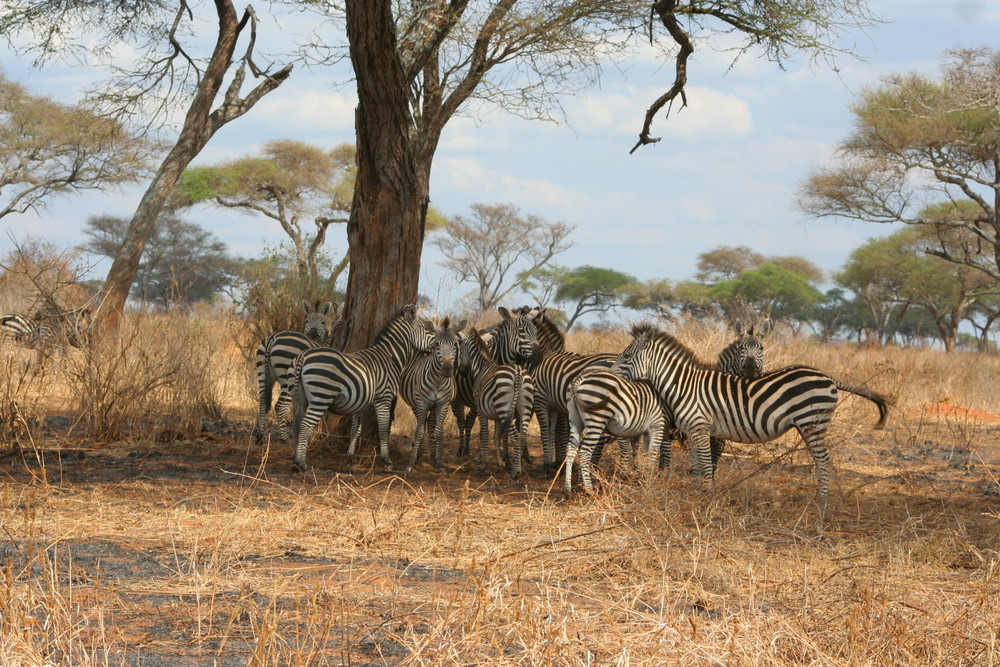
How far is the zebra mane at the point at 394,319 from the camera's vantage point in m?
9.45

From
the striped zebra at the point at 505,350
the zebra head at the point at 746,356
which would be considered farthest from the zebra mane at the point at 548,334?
the zebra head at the point at 746,356

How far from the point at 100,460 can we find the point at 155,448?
32.6 inches

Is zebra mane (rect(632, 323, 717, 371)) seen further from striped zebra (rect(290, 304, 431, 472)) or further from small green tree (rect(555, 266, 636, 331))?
small green tree (rect(555, 266, 636, 331))

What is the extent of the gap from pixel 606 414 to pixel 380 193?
3443 mm

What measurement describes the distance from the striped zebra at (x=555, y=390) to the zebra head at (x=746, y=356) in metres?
1.04

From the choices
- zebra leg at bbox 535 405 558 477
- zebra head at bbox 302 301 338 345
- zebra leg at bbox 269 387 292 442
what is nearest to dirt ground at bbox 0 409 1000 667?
zebra leg at bbox 535 405 558 477

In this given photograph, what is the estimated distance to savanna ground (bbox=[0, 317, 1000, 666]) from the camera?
11.5 feet

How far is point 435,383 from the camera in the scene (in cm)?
895

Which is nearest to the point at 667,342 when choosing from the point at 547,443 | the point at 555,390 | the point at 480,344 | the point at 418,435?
the point at 555,390

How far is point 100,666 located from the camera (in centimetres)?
327

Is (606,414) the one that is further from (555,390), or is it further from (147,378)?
(147,378)

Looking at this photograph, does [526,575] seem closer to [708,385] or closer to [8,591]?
[8,591]

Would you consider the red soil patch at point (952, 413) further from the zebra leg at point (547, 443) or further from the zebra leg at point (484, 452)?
the zebra leg at point (484, 452)

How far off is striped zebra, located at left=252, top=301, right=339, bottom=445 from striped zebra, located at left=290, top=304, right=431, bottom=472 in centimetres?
28
